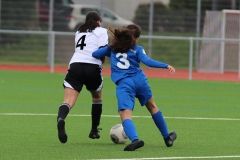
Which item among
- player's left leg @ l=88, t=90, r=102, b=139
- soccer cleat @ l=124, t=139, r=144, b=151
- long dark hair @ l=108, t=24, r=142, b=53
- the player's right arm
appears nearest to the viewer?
soccer cleat @ l=124, t=139, r=144, b=151

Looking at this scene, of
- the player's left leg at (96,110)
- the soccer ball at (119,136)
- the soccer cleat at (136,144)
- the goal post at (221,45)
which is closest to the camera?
the soccer cleat at (136,144)

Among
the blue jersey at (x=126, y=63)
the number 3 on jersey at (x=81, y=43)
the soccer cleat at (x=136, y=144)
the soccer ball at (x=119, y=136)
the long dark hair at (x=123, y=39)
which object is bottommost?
the soccer ball at (x=119, y=136)

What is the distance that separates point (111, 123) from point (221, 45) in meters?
15.6

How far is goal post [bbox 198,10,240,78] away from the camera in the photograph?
90.9 ft

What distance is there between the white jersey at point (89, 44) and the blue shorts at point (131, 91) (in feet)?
3.19

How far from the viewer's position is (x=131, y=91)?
9.48 m

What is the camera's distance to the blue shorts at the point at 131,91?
9.41m

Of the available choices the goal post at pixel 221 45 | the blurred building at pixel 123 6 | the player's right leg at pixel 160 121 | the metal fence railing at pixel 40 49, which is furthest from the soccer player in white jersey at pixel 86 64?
the blurred building at pixel 123 6

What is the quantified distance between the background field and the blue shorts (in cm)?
63

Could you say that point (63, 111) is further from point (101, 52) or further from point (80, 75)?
point (101, 52)

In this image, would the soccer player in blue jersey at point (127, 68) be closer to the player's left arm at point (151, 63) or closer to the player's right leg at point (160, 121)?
the player's left arm at point (151, 63)

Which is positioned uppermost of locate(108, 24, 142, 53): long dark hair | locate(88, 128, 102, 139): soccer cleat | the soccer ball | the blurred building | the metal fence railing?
locate(108, 24, 142, 53): long dark hair

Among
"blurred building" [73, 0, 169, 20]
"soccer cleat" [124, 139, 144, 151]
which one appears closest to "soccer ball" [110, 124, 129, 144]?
"soccer cleat" [124, 139, 144, 151]

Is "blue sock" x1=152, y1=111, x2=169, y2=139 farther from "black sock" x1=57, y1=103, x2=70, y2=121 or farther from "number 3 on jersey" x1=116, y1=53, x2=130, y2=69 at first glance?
"black sock" x1=57, y1=103, x2=70, y2=121
